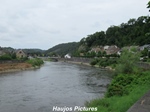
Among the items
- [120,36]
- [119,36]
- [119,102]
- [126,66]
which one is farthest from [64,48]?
[119,102]

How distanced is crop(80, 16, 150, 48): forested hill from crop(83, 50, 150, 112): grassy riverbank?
55.0 metres

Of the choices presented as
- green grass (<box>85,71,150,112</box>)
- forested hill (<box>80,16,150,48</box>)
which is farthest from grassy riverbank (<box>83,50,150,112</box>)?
forested hill (<box>80,16,150,48</box>)

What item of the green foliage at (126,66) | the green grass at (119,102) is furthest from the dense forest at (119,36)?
the green grass at (119,102)

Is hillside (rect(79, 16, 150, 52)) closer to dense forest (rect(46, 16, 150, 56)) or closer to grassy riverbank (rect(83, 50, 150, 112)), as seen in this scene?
dense forest (rect(46, 16, 150, 56))

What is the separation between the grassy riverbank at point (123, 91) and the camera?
30.3 ft

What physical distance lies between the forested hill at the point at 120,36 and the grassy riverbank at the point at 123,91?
55.0 meters

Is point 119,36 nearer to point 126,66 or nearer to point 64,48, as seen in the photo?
point 126,66

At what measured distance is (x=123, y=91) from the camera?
1312 cm

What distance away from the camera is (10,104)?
47.3ft

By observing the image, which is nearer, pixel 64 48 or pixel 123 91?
pixel 123 91

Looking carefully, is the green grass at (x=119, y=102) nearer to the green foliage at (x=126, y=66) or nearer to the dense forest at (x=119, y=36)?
the green foliage at (x=126, y=66)

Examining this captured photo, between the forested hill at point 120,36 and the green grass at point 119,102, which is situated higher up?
the forested hill at point 120,36

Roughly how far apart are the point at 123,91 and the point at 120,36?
83926 mm

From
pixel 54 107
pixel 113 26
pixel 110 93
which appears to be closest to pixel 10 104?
pixel 54 107
